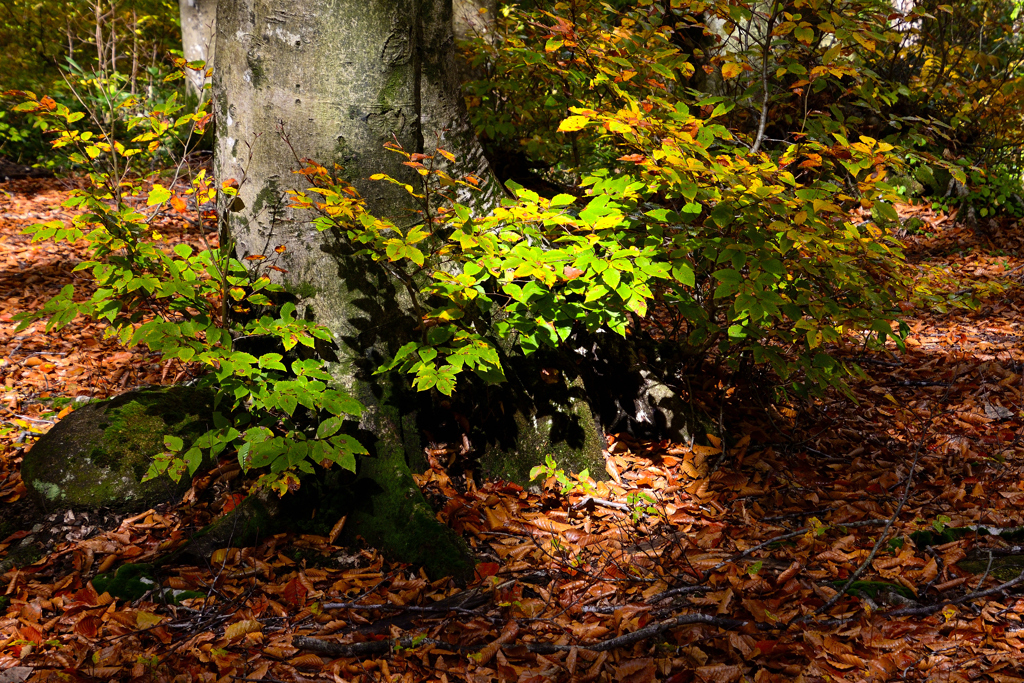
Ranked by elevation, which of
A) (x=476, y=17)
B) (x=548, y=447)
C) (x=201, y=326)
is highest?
(x=476, y=17)

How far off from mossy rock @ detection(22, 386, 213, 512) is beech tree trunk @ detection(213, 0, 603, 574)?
3.05 ft

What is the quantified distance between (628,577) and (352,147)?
7.63ft

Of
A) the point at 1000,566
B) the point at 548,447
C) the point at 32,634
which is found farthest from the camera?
the point at 548,447

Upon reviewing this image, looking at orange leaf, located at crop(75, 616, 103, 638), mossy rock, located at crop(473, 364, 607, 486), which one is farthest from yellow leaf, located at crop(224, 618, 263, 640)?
mossy rock, located at crop(473, 364, 607, 486)

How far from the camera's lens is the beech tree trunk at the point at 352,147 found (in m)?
2.74

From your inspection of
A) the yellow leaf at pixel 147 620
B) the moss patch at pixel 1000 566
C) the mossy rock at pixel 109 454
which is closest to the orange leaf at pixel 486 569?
the yellow leaf at pixel 147 620

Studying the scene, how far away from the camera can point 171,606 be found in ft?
7.77

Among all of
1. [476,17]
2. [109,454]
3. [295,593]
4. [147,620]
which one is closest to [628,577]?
[295,593]

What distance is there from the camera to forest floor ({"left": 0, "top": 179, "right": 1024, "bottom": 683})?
2070mm

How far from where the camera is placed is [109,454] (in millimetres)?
2906

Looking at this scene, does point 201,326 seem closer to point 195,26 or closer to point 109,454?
point 109,454

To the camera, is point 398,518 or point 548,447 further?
point 548,447

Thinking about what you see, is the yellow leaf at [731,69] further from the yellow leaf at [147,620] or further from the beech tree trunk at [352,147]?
the yellow leaf at [147,620]

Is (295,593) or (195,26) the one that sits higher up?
(195,26)
